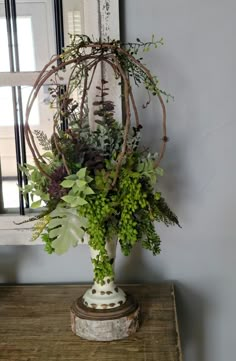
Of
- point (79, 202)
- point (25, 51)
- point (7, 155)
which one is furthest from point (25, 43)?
point (79, 202)

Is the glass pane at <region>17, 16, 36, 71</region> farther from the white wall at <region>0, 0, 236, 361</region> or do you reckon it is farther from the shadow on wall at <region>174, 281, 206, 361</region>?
the shadow on wall at <region>174, 281, 206, 361</region>

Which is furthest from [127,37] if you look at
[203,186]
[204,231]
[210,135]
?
[204,231]

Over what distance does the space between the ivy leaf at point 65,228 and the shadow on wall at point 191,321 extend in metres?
0.52

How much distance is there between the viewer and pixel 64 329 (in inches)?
44.0

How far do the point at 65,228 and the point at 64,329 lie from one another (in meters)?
0.30

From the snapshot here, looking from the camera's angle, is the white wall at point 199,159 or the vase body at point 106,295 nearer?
the vase body at point 106,295

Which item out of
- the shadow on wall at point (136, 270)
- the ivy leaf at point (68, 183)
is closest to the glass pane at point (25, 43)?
the ivy leaf at point (68, 183)

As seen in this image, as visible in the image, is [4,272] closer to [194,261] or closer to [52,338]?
[52,338]

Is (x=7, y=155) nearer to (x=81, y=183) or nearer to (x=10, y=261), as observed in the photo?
(x=10, y=261)

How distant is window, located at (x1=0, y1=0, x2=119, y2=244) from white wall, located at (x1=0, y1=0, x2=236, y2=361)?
0.22 feet

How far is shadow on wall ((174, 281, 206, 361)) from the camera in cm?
139

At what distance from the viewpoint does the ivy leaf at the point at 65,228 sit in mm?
958

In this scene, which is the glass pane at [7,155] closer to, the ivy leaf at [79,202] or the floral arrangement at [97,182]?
the floral arrangement at [97,182]

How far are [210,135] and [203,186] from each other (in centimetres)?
14
